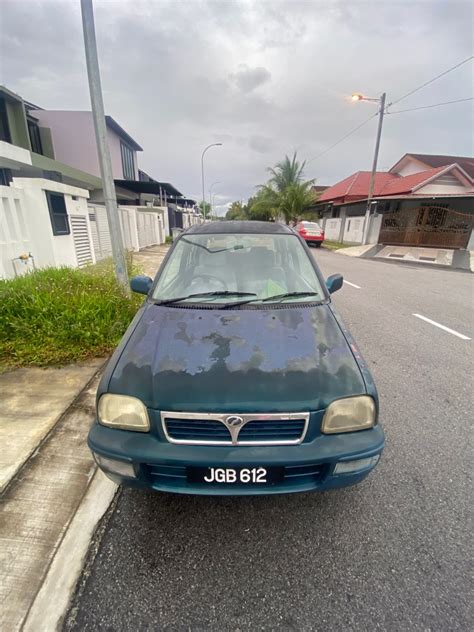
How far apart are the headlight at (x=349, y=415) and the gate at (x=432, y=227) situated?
16.1 metres

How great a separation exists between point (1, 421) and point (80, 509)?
1.22 metres

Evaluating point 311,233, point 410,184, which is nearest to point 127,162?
point 311,233

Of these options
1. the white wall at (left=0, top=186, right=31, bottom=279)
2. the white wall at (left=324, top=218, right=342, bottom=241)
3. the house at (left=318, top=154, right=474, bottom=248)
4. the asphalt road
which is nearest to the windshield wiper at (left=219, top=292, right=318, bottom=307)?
the asphalt road

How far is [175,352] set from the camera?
1635 millimetres

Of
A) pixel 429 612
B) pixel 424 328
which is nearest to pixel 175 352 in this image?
pixel 429 612

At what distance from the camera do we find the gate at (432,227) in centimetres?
1388

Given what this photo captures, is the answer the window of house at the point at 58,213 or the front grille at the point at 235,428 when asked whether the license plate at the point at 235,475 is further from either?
the window of house at the point at 58,213

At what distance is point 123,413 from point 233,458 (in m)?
0.60

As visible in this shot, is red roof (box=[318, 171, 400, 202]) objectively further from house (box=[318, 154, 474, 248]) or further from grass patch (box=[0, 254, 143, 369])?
grass patch (box=[0, 254, 143, 369])

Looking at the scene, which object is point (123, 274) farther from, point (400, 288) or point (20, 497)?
point (400, 288)

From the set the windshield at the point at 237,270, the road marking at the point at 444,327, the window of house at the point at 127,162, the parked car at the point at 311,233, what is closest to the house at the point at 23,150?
the window of house at the point at 127,162

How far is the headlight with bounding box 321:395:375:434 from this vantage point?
4.85 ft

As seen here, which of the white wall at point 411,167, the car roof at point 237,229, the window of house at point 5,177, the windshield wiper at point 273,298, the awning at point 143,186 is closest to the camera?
the windshield wiper at point 273,298

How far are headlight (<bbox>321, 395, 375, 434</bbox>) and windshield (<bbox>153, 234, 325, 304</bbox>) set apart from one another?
3.00 ft
